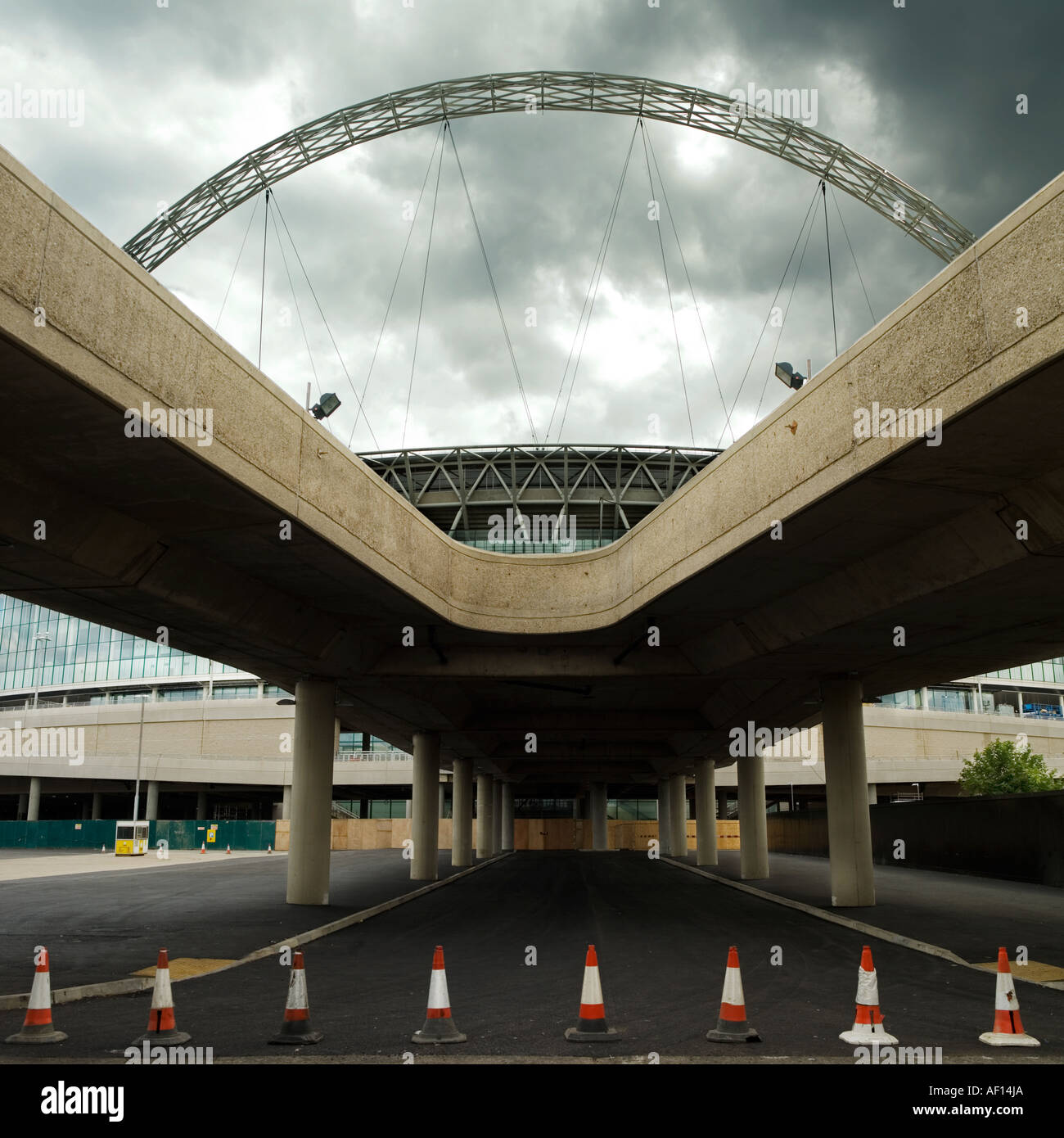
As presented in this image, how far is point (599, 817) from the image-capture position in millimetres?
71000

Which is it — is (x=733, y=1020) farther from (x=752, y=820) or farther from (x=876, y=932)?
(x=752, y=820)

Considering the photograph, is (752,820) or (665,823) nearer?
(752,820)

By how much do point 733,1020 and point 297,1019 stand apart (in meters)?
4.06

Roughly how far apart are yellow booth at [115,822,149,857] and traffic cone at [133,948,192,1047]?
51818 millimetres

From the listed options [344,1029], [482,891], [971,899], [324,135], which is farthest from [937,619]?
[324,135]

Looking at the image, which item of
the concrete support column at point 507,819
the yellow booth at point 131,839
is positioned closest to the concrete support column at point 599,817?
the concrete support column at point 507,819

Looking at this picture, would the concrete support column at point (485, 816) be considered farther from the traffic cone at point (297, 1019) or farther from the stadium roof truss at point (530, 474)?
the traffic cone at point (297, 1019)

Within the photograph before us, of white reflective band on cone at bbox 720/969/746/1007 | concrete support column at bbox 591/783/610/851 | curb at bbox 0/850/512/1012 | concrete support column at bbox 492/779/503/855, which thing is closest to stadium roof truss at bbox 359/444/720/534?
concrete support column at bbox 492/779/503/855

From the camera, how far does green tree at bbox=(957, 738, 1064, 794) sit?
70.2 metres

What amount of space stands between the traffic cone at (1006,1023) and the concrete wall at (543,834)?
65.7 meters

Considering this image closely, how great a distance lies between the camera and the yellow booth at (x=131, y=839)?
56.2 meters

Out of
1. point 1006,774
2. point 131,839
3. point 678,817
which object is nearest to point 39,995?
point 131,839

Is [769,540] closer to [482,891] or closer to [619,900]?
[619,900]
